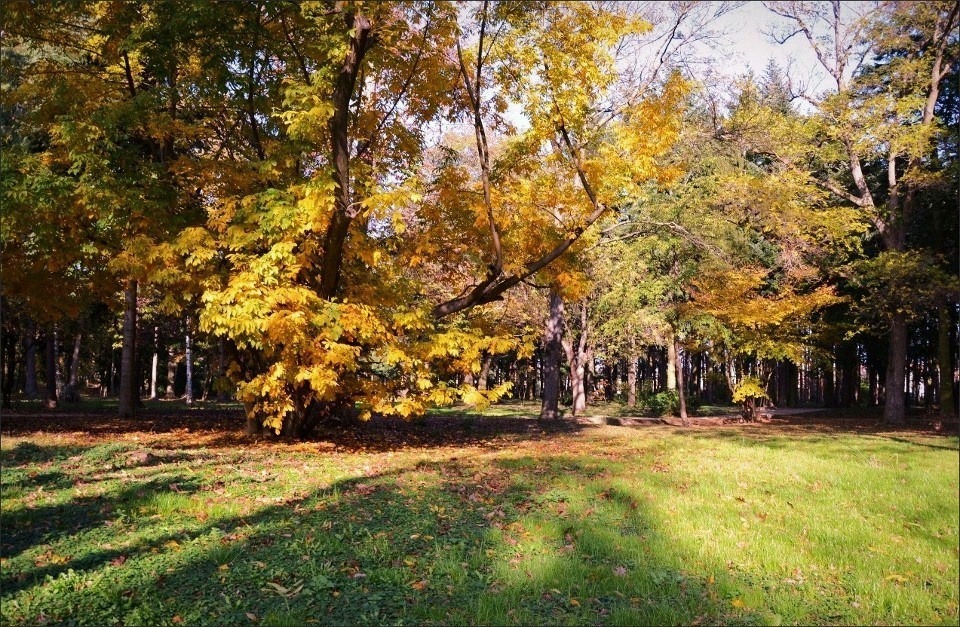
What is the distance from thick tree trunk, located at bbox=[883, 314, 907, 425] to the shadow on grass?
15906 mm

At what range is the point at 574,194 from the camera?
41.3ft

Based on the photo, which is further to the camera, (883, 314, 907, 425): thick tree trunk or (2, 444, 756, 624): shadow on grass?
(883, 314, 907, 425): thick tree trunk

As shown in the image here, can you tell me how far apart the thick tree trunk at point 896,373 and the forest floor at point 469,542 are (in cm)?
1119

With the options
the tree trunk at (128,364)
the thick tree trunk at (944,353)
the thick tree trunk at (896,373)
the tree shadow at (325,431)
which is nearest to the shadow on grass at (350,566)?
the tree shadow at (325,431)

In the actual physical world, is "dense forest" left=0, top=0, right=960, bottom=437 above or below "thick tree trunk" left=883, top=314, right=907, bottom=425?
above

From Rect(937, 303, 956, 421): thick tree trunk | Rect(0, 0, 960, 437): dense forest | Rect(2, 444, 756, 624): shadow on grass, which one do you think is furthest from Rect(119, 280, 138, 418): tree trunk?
Rect(937, 303, 956, 421): thick tree trunk

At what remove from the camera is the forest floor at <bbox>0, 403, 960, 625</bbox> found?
3736 mm

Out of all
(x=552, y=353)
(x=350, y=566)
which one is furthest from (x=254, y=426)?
(x=552, y=353)

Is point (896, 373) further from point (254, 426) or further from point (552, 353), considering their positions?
point (254, 426)

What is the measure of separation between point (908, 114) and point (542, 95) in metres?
10.1

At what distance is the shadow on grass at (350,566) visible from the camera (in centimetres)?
386

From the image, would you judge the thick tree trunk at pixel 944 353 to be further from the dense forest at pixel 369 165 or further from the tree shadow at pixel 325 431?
the tree shadow at pixel 325 431

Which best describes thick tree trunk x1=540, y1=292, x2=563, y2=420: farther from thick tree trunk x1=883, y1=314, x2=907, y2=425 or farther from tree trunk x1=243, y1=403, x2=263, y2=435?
tree trunk x1=243, y1=403, x2=263, y2=435

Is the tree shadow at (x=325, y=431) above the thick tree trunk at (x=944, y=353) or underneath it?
underneath
